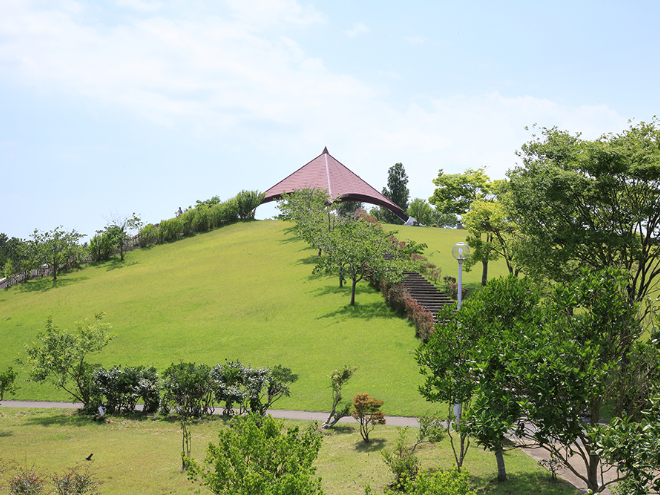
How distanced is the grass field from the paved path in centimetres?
42

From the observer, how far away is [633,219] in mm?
16312

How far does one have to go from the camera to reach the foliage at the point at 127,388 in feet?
58.1

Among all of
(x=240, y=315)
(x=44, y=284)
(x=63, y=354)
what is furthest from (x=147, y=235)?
Result: (x=63, y=354)

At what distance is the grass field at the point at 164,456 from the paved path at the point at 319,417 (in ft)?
1.39

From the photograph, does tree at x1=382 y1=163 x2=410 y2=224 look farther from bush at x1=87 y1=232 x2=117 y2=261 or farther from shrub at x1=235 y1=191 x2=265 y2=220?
bush at x1=87 y1=232 x2=117 y2=261

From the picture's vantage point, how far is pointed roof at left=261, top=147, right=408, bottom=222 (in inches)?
2594

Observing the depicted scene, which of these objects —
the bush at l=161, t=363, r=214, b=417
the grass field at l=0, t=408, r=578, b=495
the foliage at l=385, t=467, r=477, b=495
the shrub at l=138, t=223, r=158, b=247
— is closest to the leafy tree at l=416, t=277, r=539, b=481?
the foliage at l=385, t=467, r=477, b=495

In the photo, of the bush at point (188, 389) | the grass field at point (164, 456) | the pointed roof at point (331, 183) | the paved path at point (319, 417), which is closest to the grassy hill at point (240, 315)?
the paved path at point (319, 417)

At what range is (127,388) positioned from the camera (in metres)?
17.8

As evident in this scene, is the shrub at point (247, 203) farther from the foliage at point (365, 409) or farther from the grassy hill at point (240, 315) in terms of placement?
the foliage at point (365, 409)

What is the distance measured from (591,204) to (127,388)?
18.3m

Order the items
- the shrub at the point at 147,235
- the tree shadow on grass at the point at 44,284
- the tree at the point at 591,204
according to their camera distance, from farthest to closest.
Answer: the shrub at the point at 147,235, the tree shadow on grass at the point at 44,284, the tree at the point at 591,204

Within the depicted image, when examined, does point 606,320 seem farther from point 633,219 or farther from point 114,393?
point 114,393

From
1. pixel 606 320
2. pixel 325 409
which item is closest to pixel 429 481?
pixel 606 320
